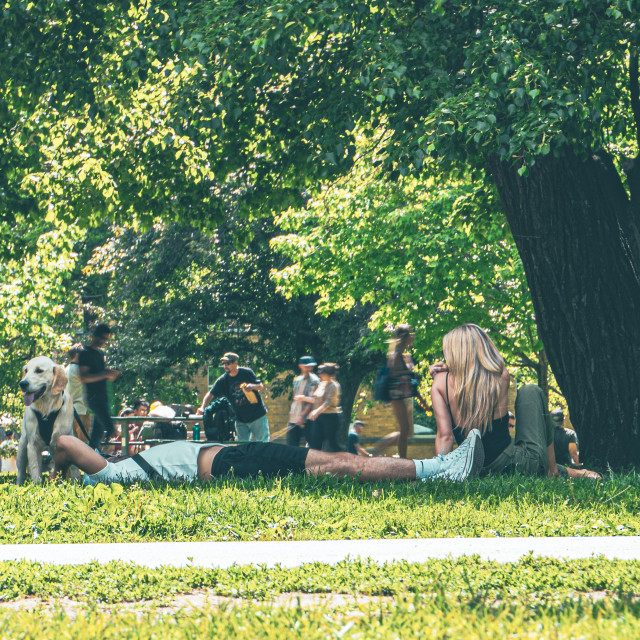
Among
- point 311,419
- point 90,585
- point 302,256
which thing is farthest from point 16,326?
point 90,585

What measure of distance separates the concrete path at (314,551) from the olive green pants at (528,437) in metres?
2.02

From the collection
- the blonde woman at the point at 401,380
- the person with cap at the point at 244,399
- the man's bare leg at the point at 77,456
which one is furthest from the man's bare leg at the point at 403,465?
the person with cap at the point at 244,399

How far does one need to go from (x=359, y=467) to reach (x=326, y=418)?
5.61 metres

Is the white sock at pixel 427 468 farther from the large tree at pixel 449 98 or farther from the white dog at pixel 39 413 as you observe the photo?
the white dog at pixel 39 413

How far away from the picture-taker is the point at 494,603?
11.9 feet

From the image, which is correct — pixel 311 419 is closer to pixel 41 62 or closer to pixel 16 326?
pixel 41 62

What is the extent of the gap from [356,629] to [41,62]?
30.9ft

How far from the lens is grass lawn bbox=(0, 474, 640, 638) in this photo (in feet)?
10.3

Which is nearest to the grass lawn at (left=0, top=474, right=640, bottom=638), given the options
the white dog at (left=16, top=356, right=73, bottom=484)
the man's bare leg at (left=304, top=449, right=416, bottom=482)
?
the man's bare leg at (left=304, top=449, right=416, bottom=482)

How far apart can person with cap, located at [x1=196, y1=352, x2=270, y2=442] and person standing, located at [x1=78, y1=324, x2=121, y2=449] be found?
83.2 inches

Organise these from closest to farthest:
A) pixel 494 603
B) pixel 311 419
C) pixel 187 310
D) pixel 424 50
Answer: pixel 494 603
pixel 424 50
pixel 311 419
pixel 187 310

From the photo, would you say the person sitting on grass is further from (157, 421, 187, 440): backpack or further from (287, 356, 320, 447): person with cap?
(157, 421, 187, 440): backpack

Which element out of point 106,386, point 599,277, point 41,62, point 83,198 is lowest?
point 106,386

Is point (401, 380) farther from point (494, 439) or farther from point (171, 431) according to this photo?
point (171, 431)
